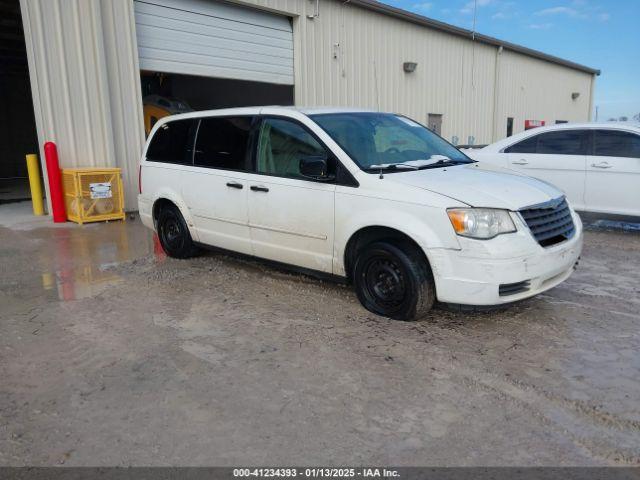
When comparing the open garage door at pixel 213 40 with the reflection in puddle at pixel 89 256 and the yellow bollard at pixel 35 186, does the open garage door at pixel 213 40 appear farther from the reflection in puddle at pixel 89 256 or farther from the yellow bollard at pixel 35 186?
the reflection in puddle at pixel 89 256

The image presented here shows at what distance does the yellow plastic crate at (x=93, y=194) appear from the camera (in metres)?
9.06

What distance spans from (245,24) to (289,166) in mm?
8329

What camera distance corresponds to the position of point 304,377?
3445 millimetres

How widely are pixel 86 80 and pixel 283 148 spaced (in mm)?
6110

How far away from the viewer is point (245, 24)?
12055 mm

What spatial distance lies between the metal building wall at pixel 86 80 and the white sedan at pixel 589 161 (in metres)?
6.43

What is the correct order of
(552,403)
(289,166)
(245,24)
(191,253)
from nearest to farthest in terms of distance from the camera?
(552,403)
(289,166)
(191,253)
(245,24)

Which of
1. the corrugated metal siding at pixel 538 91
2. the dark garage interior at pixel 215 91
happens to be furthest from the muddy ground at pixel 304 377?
the corrugated metal siding at pixel 538 91

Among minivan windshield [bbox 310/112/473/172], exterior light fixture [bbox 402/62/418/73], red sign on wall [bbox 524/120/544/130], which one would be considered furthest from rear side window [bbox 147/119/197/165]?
red sign on wall [bbox 524/120/544/130]

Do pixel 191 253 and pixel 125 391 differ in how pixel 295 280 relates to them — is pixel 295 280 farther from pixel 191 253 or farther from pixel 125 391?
pixel 125 391

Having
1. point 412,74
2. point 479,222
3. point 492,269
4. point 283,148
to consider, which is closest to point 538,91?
point 412,74

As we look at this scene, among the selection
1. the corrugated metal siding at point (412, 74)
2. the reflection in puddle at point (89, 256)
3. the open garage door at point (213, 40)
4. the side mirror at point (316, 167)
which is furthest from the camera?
the corrugated metal siding at point (412, 74)

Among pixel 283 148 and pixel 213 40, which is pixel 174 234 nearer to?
pixel 283 148

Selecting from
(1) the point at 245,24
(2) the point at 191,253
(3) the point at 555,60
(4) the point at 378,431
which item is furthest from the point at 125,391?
(3) the point at 555,60
